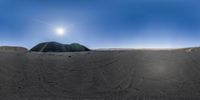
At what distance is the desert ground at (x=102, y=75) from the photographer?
1023cm

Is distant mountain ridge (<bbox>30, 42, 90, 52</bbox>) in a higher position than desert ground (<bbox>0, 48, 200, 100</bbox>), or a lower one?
higher

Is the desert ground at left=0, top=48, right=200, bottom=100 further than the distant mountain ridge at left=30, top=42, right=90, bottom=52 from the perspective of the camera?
No

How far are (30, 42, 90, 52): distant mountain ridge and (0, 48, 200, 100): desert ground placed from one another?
1.86 metres

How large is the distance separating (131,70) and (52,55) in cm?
449

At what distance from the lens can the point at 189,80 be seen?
1131 centimetres

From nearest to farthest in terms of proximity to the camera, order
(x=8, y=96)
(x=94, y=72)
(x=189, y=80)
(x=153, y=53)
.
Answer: (x=8, y=96) → (x=189, y=80) → (x=94, y=72) → (x=153, y=53)

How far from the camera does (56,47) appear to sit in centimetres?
1681

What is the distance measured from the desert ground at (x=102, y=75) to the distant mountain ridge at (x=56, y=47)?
1861 millimetres

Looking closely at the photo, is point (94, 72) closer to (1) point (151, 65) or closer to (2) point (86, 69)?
(2) point (86, 69)

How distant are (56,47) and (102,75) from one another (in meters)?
5.72

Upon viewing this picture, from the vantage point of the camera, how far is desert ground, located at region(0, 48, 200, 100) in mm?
10227

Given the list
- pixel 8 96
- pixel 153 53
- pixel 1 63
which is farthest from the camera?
pixel 153 53

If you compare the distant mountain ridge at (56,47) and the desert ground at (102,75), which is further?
the distant mountain ridge at (56,47)

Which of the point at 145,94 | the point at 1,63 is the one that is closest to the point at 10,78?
the point at 1,63
